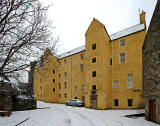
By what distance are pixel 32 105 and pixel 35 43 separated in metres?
16.2

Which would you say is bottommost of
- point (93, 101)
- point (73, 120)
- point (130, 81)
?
point (93, 101)

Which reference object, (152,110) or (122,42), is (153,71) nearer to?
(152,110)

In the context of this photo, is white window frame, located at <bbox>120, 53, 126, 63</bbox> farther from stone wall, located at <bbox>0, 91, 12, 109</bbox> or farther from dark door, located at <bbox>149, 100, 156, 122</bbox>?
stone wall, located at <bbox>0, 91, 12, 109</bbox>

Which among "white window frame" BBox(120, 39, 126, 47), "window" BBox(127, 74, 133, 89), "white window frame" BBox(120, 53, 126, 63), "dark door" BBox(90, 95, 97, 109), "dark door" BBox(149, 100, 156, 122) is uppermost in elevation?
"white window frame" BBox(120, 39, 126, 47)

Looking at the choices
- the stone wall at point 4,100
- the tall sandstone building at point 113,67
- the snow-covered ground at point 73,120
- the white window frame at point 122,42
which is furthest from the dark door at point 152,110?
the stone wall at point 4,100

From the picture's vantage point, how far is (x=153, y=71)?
13.2 m

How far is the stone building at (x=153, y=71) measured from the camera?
12289 millimetres

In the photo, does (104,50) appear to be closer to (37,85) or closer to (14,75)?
(14,75)

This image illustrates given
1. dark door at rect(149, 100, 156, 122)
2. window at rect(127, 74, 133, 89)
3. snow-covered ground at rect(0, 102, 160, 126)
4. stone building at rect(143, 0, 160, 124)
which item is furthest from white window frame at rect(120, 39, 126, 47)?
dark door at rect(149, 100, 156, 122)

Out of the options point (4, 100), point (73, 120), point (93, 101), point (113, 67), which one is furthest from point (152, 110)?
point (4, 100)

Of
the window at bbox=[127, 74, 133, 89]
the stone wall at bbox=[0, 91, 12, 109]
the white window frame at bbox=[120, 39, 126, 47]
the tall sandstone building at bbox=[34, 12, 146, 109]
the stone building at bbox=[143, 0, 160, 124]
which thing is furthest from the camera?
the white window frame at bbox=[120, 39, 126, 47]

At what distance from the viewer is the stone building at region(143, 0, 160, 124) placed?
12.3m

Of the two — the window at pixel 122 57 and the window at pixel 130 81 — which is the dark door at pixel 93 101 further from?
the window at pixel 122 57

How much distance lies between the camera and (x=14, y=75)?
423 inches
